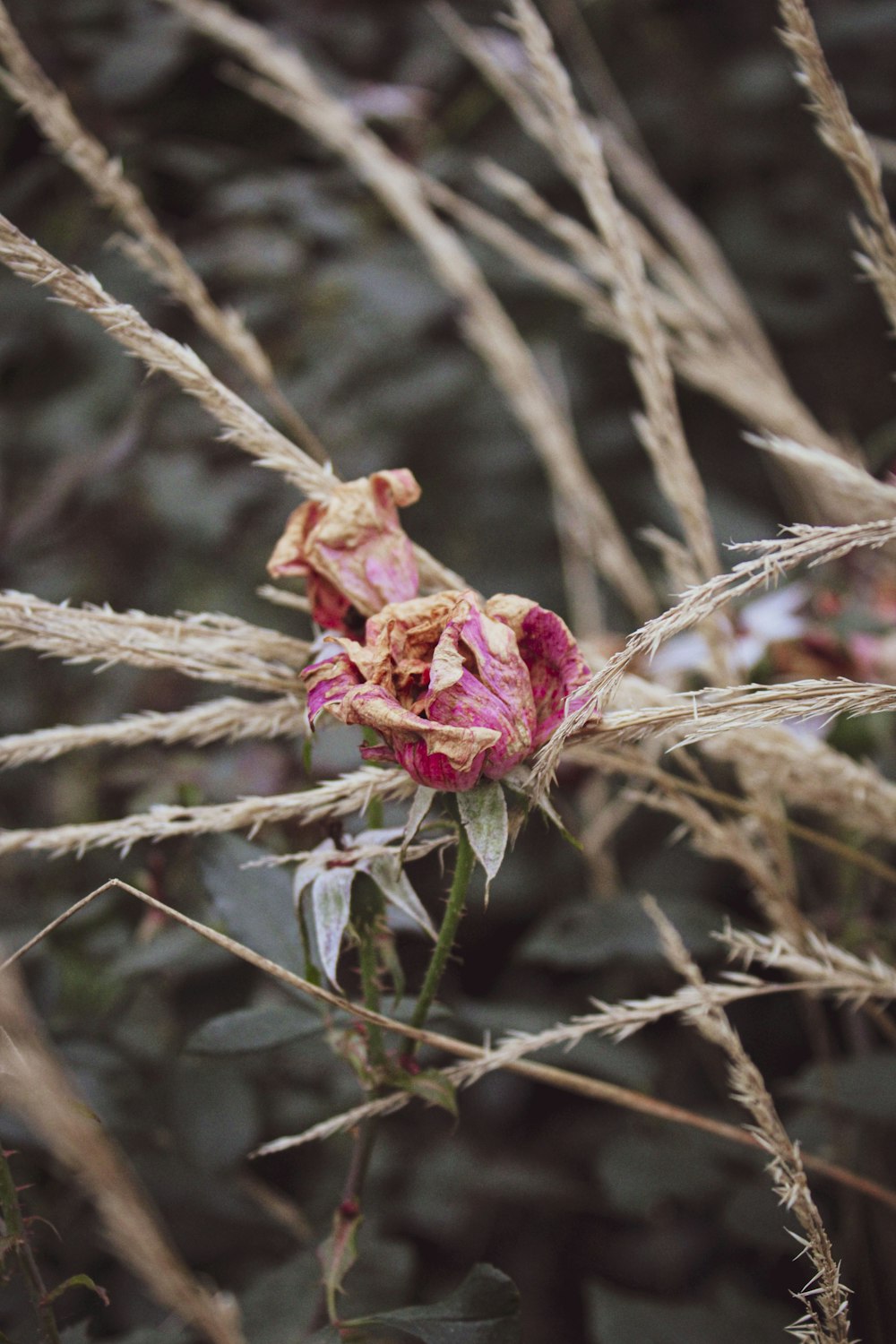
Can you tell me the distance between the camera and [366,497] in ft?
1.38

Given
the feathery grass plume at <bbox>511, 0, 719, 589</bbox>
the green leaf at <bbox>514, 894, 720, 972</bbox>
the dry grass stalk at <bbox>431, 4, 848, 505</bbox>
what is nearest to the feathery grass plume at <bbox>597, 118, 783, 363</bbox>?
the dry grass stalk at <bbox>431, 4, 848, 505</bbox>

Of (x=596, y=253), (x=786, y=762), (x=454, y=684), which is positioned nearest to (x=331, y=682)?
(x=454, y=684)

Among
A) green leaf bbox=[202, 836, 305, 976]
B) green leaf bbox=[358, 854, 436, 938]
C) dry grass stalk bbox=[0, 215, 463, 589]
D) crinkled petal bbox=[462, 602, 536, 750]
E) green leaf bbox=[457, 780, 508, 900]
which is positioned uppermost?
dry grass stalk bbox=[0, 215, 463, 589]

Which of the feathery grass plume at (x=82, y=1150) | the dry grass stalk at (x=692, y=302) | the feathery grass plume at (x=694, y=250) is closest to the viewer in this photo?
the feathery grass plume at (x=82, y=1150)

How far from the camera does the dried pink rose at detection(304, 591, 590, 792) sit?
0.34 meters

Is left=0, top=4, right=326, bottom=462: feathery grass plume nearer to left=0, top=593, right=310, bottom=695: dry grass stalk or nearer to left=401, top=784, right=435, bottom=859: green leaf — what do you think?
left=0, top=593, right=310, bottom=695: dry grass stalk

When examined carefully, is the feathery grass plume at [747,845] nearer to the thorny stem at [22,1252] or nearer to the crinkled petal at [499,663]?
the crinkled petal at [499,663]

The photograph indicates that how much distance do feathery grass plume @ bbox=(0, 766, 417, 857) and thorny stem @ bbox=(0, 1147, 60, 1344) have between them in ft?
0.40

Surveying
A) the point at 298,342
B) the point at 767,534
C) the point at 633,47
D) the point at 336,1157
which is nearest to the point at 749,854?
the point at 336,1157

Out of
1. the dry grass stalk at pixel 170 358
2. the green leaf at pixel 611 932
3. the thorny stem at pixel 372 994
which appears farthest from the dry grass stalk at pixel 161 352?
the green leaf at pixel 611 932

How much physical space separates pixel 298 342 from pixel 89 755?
551 mm

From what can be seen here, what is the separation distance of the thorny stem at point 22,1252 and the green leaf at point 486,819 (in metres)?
0.20

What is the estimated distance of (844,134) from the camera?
0.54 metres

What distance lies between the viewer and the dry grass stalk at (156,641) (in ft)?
1.38
